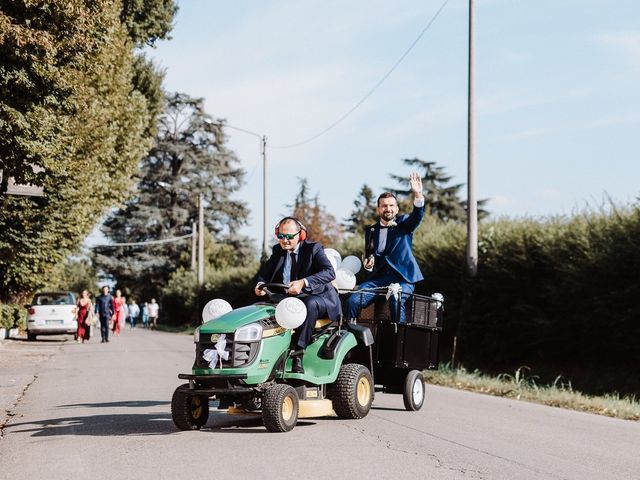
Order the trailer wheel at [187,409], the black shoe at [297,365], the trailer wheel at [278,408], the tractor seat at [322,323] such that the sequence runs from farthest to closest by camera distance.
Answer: the tractor seat at [322,323], the black shoe at [297,365], the trailer wheel at [187,409], the trailer wheel at [278,408]

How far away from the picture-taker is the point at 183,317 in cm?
6222

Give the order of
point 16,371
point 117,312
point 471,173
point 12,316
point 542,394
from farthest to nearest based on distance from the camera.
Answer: point 117,312 → point 12,316 → point 471,173 → point 16,371 → point 542,394

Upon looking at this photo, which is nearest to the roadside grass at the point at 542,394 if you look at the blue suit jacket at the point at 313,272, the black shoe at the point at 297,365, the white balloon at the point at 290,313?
the blue suit jacket at the point at 313,272

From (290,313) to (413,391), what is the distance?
2907mm

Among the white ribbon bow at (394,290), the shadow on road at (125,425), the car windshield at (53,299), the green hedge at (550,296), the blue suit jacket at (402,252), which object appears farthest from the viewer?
the car windshield at (53,299)

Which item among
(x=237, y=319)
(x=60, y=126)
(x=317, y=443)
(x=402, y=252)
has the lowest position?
(x=317, y=443)

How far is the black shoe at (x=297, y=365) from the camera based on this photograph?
29.3ft

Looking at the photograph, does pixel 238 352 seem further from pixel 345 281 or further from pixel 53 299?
pixel 53 299

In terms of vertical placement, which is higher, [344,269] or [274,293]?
[344,269]

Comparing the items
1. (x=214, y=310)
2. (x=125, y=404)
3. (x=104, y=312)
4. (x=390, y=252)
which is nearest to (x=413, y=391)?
(x=390, y=252)

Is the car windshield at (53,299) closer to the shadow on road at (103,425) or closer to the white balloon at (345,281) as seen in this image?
the shadow on road at (103,425)

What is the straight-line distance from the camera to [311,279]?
9.16 meters

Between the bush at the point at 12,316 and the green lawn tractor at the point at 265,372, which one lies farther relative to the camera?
the bush at the point at 12,316

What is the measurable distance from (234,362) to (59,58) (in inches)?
431
